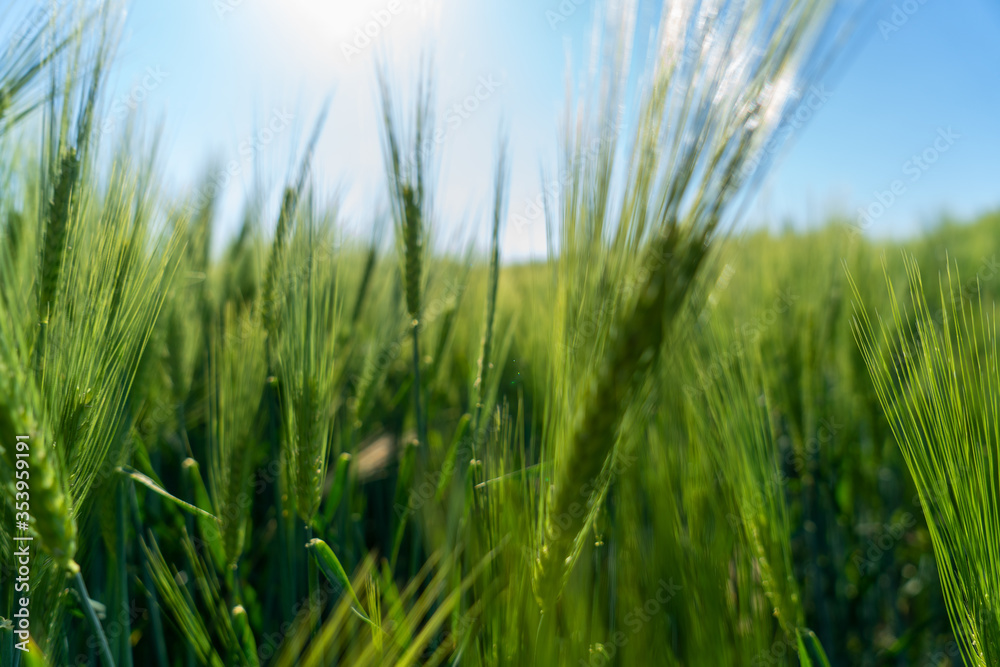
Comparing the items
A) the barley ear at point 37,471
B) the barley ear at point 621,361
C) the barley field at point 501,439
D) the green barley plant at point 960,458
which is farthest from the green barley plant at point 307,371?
the green barley plant at point 960,458

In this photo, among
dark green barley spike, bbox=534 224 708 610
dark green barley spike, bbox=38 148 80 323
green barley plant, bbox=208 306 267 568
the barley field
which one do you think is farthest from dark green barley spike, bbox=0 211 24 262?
dark green barley spike, bbox=534 224 708 610

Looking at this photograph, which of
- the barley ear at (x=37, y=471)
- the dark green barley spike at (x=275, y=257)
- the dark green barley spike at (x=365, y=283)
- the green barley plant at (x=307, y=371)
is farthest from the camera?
the dark green barley spike at (x=365, y=283)

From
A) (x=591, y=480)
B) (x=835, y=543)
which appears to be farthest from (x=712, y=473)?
(x=835, y=543)

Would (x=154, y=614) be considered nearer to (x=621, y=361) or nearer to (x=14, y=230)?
(x=14, y=230)

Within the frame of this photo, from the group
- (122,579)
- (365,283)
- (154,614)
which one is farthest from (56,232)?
(365,283)

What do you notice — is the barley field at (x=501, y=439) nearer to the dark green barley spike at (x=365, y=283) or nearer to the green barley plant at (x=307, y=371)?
the green barley plant at (x=307, y=371)

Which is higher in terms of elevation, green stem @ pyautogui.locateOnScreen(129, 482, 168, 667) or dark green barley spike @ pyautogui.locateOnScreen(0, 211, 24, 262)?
A: dark green barley spike @ pyautogui.locateOnScreen(0, 211, 24, 262)

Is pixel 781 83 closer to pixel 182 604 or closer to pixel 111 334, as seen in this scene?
pixel 111 334

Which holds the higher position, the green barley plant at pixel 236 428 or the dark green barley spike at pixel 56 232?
the dark green barley spike at pixel 56 232

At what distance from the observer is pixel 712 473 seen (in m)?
0.79

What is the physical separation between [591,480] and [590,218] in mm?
290

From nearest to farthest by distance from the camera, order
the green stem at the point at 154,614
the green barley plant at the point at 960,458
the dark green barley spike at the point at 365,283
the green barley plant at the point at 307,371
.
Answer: the green barley plant at the point at 960,458 → the green barley plant at the point at 307,371 → the green stem at the point at 154,614 → the dark green barley spike at the point at 365,283

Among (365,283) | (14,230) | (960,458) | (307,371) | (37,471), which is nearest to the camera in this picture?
(37,471)

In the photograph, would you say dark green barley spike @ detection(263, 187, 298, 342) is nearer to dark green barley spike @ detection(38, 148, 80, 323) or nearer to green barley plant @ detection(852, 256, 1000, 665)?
dark green barley spike @ detection(38, 148, 80, 323)
